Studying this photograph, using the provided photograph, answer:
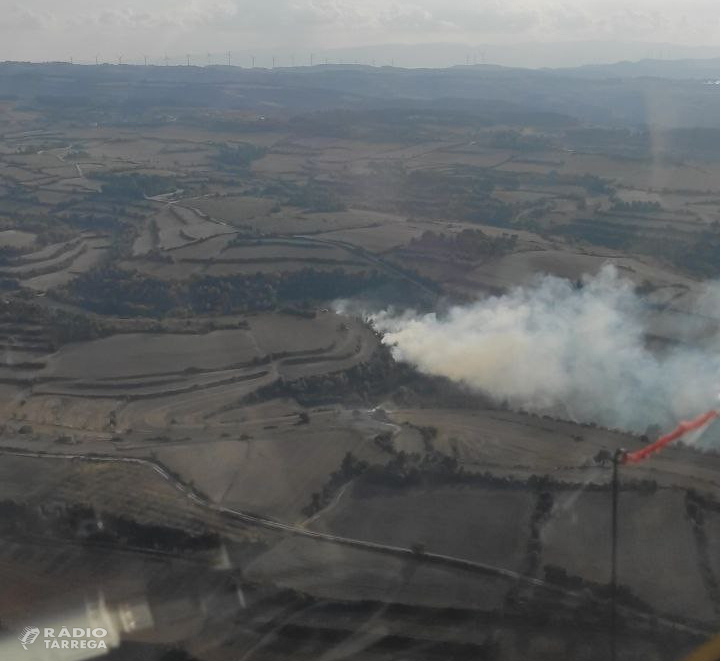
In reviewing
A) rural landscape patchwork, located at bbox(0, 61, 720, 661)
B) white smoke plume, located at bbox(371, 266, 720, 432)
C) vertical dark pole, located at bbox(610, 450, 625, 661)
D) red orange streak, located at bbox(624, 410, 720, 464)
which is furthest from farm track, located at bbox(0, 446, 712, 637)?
white smoke plume, located at bbox(371, 266, 720, 432)

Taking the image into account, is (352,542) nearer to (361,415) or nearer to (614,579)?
(614,579)

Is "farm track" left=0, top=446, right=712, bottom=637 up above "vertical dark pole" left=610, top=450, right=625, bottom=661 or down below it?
below

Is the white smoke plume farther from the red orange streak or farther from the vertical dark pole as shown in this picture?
the vertical dark pole

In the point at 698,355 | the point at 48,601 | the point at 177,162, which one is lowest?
the point at 48,601

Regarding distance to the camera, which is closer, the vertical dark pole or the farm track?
the vertical dark pole

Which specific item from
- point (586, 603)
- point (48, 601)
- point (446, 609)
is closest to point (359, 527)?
point (446, 609)

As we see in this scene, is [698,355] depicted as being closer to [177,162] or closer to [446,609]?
[446,609]
